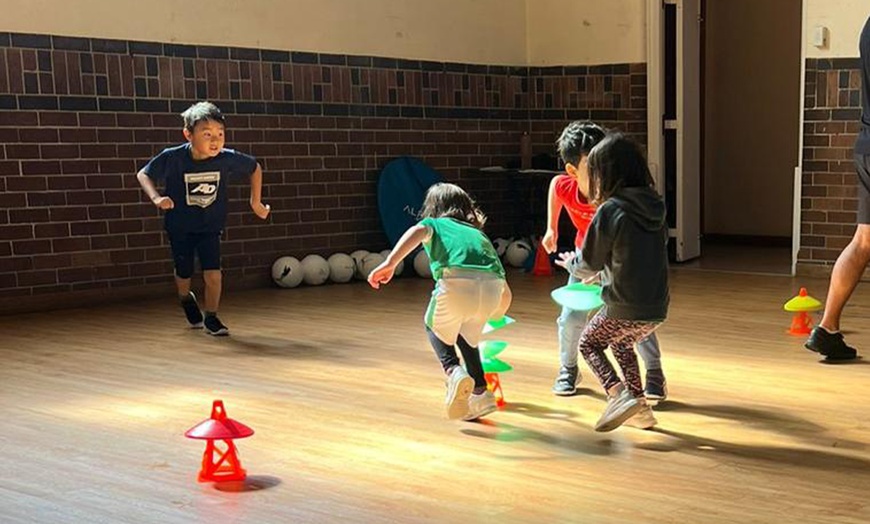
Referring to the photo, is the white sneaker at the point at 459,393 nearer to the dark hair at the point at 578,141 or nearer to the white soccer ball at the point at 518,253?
the dark hair at the point at 578,141

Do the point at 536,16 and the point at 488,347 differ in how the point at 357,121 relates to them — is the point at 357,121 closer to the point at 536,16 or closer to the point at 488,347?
the point at 536,16

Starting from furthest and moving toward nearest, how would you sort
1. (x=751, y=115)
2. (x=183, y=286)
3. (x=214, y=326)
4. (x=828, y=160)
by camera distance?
1. (x=751, y=115)
2. (x=828, y=160)
3. (x=183, y=286)
4. (x=214, y=326)

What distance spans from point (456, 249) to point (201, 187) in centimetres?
255

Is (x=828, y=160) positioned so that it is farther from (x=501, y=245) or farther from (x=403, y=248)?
(x=403, y=248)

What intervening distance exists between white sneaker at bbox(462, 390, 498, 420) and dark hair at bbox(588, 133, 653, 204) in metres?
0.79

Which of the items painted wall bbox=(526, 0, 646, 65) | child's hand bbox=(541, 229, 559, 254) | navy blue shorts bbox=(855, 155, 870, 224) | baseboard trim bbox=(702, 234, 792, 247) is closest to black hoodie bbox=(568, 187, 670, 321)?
child's hand bbox=(541, 229, 559, 254)

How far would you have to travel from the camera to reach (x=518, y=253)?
885 cm

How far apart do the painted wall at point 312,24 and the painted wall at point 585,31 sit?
0.13 m

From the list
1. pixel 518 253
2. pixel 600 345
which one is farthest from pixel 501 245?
pixel 600 345

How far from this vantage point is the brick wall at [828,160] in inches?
305

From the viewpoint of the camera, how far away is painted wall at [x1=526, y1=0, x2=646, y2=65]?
8984 mm

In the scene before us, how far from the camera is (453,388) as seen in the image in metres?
3.75

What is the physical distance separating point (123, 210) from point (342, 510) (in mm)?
4801

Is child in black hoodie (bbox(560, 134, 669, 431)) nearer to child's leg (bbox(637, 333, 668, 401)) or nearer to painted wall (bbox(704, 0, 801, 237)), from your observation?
child's leg (bbox(637, 333, 668, 401))
